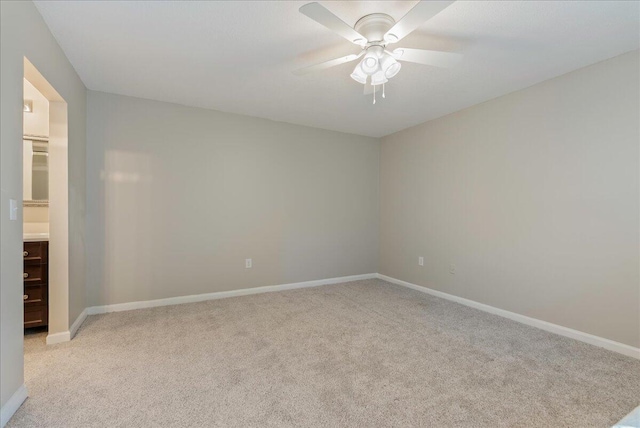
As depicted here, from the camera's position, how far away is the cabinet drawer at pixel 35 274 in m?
2.50

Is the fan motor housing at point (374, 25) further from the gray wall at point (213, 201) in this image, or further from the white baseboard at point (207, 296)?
the white baseboard at point (207, 296)

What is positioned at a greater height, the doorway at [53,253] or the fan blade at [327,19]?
the fan blade at [327,19]

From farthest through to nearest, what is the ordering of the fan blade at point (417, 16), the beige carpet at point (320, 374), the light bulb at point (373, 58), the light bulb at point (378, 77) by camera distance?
the light bulb at point (378, 77) < the light bulb at point (373, 58) < the beige carpet at point (320, 374) < the fan blade at point (417, 16)

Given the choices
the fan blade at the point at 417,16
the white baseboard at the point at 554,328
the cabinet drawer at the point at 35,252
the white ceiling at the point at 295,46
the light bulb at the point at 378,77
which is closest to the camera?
the fan blade at the point at 417,16

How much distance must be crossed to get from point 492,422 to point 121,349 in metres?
2.50

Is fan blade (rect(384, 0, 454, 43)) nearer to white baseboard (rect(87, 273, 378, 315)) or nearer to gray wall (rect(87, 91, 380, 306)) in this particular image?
gray wall (rect(87, 91, 380, 306))

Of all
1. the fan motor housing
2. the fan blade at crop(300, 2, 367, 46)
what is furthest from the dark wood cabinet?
the fan motor housing

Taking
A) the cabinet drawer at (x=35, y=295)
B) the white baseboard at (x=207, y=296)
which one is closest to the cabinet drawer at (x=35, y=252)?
the cabinet drawer at (x=35, y=295)

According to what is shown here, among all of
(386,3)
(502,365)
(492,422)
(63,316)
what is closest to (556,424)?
(492,422)

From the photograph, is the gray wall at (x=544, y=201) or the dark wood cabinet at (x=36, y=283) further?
the dark wood cabinet at (x=36, y=283)

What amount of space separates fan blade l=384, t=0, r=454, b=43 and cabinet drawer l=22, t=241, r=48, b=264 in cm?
309

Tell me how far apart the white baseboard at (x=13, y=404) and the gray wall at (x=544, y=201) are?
376 centimetres

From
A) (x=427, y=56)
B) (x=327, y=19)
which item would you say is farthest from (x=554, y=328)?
(x=327, y=19)

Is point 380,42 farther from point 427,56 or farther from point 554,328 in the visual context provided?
point 554,328
